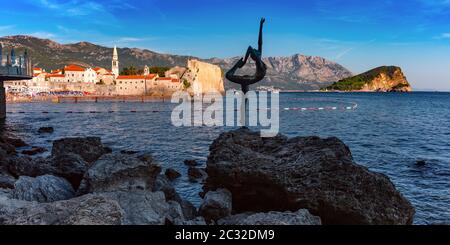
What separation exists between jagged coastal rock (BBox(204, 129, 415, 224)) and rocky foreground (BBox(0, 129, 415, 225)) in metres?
0.02

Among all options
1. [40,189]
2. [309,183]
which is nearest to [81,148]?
[40,189]

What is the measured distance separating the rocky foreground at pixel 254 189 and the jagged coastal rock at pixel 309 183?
1.0 inches

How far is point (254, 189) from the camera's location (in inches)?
421

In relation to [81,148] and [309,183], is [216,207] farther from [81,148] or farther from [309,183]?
[81,148]

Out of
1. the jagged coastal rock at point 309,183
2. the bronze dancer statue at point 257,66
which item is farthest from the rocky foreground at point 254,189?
the bronze dancer statue at point 257,66

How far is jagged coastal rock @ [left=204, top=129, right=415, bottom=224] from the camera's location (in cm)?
901

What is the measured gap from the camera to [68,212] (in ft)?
18.5

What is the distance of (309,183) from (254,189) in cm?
187

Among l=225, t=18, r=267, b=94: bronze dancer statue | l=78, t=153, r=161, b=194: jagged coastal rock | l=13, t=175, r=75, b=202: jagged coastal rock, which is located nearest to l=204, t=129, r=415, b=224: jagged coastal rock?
l=78, t=153, r=161, b=194: jagged coastal rock

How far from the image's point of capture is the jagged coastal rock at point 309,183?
901cm

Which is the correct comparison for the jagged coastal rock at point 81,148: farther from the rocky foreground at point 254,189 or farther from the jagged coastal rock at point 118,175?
the jagged coastal rock at point 118,175

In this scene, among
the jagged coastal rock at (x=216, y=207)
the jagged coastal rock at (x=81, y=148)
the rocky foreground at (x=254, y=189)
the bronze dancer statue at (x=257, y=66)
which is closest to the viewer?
the rocky foreground at (x=254, y=189)
